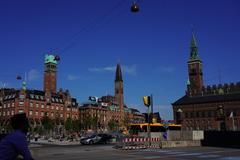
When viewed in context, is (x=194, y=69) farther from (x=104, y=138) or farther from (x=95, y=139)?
(x=95, y=139)

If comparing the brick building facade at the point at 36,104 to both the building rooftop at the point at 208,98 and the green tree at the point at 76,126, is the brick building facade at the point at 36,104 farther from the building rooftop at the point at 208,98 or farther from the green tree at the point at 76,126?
the building rooftop at the point at 208,98

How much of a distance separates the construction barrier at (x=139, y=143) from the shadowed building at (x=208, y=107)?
4038 inches

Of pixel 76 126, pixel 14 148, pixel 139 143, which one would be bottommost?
pixel 139 143

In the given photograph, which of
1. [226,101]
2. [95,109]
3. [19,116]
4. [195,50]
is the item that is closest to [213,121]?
[226,101]

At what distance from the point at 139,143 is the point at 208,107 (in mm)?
114464

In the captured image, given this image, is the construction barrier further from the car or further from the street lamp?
the street lamp

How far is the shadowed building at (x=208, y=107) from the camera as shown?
5344 inches

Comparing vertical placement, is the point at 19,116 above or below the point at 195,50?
below

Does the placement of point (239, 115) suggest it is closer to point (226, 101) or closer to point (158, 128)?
point (226, 101)

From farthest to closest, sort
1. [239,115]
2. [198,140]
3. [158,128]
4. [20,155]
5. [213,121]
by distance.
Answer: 1. [213,121]
2. [239,115]
3. [158,128]
4. [198,140]
5. [20,155]

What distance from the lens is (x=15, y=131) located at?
513 centimetres

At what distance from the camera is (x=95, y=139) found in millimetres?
46969

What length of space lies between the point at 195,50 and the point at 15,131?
17616cm

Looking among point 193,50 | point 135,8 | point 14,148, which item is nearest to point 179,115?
point 193,50
